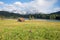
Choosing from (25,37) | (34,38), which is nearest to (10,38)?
(25,37)

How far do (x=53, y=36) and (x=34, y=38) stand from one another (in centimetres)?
289

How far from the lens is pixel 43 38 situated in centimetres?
1752

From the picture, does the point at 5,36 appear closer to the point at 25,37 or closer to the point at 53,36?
the point at 25,37

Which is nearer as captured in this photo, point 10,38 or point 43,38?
point 10,38

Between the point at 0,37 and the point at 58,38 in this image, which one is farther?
the point at 58,38

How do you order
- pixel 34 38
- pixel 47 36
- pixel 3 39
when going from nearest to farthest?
pixel 3 39, pixel 34 38, pixel 47 36

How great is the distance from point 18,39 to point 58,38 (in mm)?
5061

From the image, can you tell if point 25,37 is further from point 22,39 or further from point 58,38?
point 58,38

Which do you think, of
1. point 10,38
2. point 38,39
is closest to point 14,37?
point 10,38

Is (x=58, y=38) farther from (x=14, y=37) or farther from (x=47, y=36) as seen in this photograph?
(x=14, y=37)

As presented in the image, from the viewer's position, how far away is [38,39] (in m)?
16.8

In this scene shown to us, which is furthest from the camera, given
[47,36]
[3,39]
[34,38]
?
[47,36]

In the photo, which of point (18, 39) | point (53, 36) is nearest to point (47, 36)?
point (53, 36)

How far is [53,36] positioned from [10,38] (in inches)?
227
